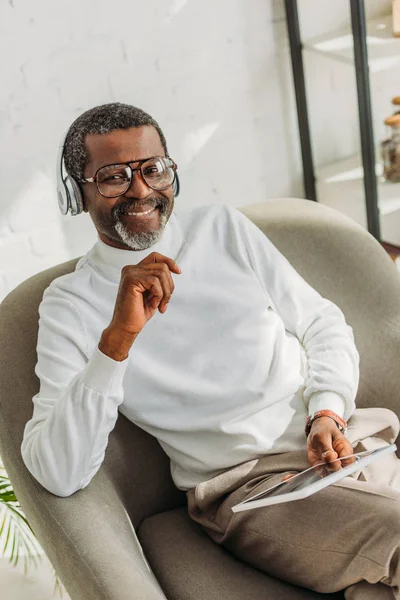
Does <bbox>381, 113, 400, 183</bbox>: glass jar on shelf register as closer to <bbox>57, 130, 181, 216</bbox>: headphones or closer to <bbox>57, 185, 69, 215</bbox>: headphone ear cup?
<bbox>57, 130, 181, 216</bbox>: headphones

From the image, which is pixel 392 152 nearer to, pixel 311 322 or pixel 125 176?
pixel 311 322

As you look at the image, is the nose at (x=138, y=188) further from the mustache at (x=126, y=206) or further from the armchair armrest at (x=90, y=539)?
the armchair armrest at (x=90, y=539)

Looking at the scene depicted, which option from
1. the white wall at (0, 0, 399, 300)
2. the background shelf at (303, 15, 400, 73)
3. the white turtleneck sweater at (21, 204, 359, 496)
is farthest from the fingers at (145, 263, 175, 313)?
the background shelf at (303, 15, 400, 73)

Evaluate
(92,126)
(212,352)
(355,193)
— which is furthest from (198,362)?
(355,193)

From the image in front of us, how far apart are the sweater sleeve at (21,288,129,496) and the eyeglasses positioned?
0.27 m

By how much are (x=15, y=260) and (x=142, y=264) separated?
1314 millimetres

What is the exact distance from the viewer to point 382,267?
1.69m

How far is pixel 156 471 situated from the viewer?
1550 mm

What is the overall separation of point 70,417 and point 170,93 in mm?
1563

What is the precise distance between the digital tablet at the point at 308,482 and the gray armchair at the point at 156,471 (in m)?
0.16

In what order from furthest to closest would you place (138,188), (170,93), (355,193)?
(355,193) < (170,93) < (138,188)

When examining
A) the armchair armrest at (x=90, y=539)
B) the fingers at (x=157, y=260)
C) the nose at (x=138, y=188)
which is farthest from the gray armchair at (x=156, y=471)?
the fingers at (x=157, y=260)

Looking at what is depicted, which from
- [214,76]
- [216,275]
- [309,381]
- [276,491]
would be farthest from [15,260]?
[276,491]

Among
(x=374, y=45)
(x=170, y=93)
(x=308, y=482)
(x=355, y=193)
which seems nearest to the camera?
(x=308, y=482)
